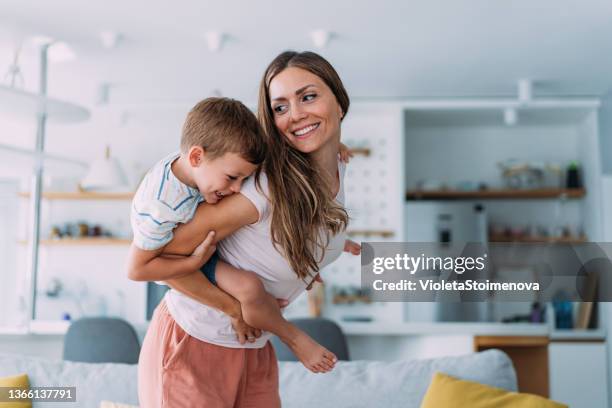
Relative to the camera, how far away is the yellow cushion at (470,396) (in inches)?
78.4

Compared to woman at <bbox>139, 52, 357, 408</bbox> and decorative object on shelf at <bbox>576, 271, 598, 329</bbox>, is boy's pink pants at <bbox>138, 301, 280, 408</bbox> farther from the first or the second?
decorative object on shelf at <bbox>576, 271, 598, 329</bbox>

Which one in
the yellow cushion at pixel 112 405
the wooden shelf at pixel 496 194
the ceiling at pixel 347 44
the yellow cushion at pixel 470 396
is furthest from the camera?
the wooden shelf at pixel 496 194

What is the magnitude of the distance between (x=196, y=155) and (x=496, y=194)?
16.8ft

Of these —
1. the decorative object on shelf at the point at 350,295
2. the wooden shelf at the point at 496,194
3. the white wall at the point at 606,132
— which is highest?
the white wall at the point at 606,132

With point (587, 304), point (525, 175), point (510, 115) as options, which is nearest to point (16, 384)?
point (510, 115)

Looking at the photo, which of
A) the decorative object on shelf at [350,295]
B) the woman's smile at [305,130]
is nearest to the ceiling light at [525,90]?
the decorative object on shelf at [350,295]

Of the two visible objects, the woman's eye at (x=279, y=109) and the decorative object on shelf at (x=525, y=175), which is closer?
the woman's eye at (x=279, y=109)

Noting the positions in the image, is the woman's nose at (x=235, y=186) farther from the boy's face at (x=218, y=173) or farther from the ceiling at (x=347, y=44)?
the ceiling at (x=347, y=44)

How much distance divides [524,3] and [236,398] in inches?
127

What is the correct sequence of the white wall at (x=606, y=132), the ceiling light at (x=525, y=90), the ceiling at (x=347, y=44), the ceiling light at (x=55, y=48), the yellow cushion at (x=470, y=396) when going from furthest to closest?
the white wall at (x=606, y=132)
the ceiling light at (x=525, y=90)
the ceiling light at (x=55, y=48)
the ceiling at (x=347, y=44)
the yellow cushion at (x=470, y=396)

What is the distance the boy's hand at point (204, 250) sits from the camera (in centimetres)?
122

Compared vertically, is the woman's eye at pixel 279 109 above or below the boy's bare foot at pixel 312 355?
above

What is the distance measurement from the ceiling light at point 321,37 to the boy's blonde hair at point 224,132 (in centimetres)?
305

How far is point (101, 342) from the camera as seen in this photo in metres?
3.14
